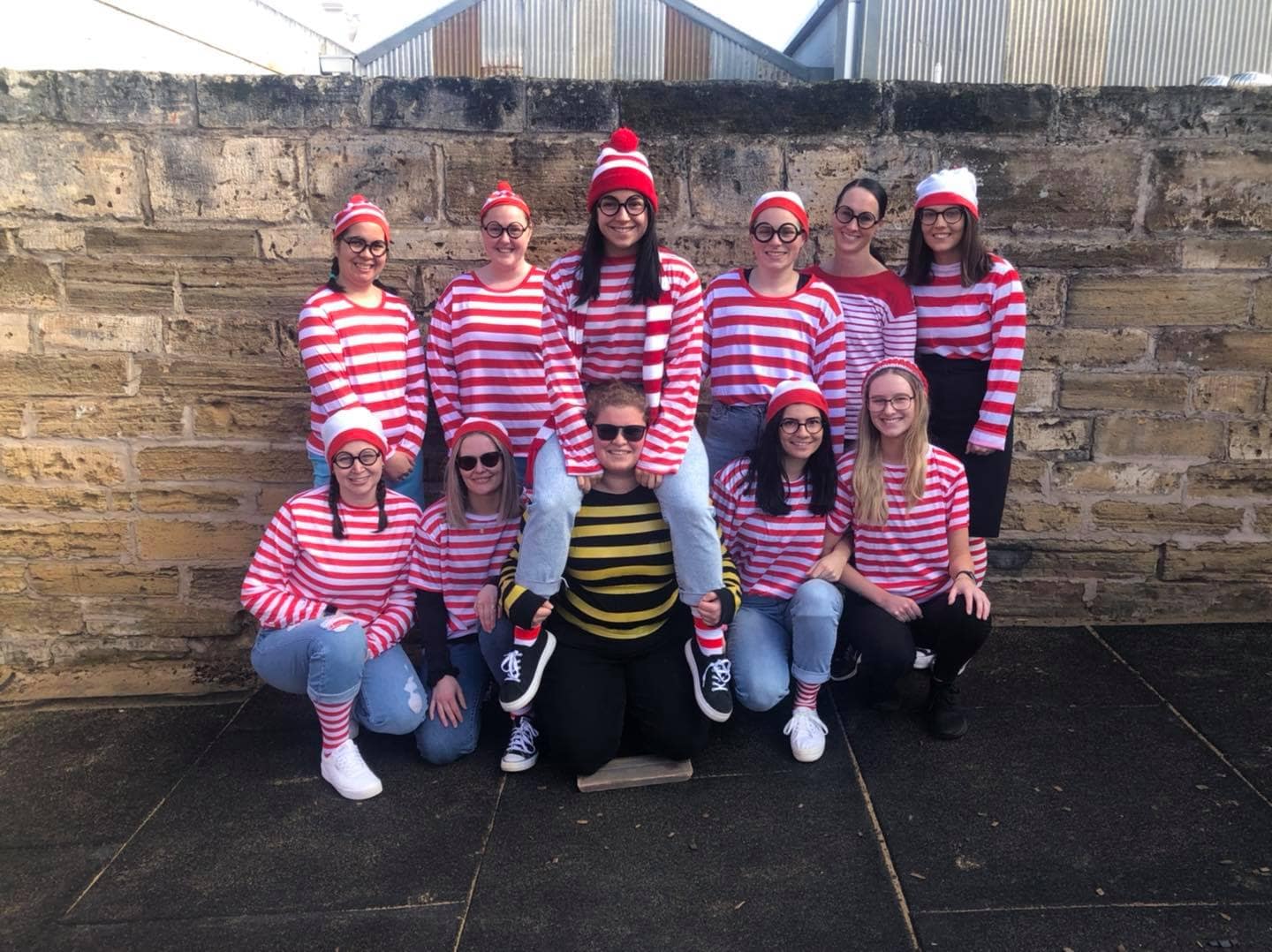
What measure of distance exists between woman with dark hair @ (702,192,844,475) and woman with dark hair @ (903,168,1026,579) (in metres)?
0.41

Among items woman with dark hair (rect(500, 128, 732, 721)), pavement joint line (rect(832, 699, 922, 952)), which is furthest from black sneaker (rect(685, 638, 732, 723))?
pavement joint line (rect(832, 699, 922, 952))

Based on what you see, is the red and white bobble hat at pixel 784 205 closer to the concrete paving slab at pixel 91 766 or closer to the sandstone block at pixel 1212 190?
the sandstone block at pixel 1212 190

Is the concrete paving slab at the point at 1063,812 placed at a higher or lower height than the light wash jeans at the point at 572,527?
lower

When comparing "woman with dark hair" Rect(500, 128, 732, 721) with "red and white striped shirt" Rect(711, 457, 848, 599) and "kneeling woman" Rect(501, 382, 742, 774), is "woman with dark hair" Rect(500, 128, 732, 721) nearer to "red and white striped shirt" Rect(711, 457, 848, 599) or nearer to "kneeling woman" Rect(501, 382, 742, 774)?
"kneeling woman" Rect(501, 382, 742, 774)

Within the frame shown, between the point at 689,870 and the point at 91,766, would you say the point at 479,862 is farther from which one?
the point at 91,766

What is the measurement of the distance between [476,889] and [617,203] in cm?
205

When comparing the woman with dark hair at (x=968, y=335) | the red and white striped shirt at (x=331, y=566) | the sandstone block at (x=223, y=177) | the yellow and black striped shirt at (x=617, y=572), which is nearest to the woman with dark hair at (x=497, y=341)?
the red and white striped shirt at (x=331, y=566)

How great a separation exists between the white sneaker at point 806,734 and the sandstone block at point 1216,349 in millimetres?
2187

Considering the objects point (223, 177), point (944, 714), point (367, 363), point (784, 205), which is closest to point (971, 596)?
point (944, 714)

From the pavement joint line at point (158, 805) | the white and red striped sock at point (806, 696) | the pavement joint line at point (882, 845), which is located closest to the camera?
Result: the pavement joint line at point (882, 845)

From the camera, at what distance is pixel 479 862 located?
262cm

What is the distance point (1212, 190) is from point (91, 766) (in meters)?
4.82

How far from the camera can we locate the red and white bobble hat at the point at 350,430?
304cm

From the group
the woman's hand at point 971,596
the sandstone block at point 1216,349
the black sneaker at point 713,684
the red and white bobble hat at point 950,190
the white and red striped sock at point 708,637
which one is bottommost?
the black sneaker at point 713,684
